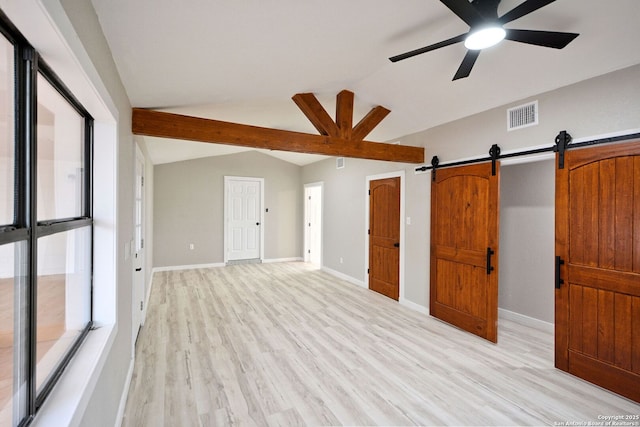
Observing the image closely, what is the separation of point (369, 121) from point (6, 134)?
346cm

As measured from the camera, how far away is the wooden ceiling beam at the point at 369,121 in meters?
3.75

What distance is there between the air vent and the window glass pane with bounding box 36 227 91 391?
145 inches

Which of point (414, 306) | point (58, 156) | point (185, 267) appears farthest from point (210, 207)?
point (58, 156)

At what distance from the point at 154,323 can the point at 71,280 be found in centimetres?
256

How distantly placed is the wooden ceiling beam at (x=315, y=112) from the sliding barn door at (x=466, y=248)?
1.51m

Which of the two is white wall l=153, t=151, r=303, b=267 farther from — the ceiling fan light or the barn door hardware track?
the ceiling fan light

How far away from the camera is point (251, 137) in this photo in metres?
3.18

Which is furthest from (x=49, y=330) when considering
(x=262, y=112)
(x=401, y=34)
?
(x=262, y=112)

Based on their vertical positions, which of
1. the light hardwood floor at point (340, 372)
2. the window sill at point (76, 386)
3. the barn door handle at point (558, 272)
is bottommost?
the light hardwood floor at point (340, 372)

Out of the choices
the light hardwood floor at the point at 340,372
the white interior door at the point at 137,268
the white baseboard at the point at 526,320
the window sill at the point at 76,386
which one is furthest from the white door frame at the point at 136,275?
the white baseboard at the point at 526,320

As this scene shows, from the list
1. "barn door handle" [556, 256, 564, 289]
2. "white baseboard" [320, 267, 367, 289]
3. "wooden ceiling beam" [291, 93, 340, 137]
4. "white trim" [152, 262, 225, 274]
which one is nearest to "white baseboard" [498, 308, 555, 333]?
"barn door handle" [556, 256, 564, 289]

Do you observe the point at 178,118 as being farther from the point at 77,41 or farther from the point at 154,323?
the point at 154,323

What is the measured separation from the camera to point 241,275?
6.34 metres

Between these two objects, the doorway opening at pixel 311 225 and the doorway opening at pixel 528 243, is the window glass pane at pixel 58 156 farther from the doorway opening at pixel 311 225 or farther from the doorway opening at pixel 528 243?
the doorway opening at pixel 311 225
